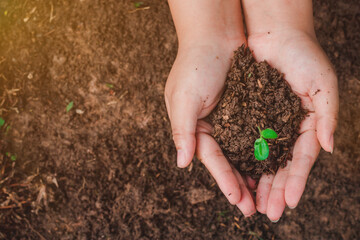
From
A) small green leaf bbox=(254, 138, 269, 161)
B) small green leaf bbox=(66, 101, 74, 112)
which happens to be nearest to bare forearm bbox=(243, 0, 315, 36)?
small green leaf bbox=(254, 138, 269, 161)

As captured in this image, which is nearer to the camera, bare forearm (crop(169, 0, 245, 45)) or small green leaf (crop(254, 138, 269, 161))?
small green leaf (crop(254, 138, 269, 161))

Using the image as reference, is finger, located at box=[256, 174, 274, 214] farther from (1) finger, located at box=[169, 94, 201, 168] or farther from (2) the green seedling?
(1) finger, located at box=[169, 94, 201, 168]

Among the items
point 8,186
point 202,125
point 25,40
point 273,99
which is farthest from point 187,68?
point 8,186

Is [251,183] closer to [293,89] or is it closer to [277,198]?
[277,198]

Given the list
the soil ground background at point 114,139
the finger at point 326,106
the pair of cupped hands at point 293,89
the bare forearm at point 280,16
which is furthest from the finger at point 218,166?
the bare forearm at point 280,16

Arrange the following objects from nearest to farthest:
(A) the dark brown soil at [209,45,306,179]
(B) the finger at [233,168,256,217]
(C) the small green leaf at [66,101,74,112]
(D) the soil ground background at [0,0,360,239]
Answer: (B) the finger at [233,168,256,217] → (A) the dark brown soil at [209,45,306,179] → (D) the soil ground background at [0,0,360,239] → (C) the small green leaf at [66,101,74,112]

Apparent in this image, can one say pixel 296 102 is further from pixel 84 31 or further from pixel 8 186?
pixel 8 186
